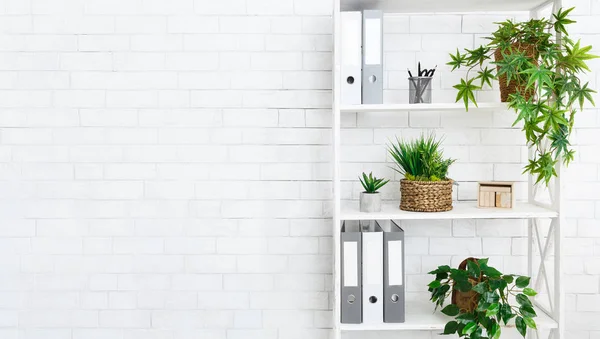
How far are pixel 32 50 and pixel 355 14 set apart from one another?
4.13ft

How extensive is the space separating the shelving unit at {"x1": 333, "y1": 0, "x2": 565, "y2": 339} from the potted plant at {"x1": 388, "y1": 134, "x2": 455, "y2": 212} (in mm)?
43

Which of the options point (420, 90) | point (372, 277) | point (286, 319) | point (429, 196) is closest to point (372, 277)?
point (372, 277)

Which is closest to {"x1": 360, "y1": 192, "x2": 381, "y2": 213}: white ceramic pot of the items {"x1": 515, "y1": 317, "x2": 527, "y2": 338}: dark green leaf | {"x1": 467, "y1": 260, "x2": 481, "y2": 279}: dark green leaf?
{"x1": 467, "y1": 260, "x2": 481, "y2": 279}: dark green leaf

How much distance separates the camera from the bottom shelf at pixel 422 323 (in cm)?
176

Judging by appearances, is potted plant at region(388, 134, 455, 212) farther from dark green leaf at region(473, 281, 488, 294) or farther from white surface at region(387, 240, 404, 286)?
dark green leaf at region(473, 281, 488, 294)

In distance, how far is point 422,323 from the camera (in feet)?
5.89

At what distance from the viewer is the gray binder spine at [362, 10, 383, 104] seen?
5.80 feet

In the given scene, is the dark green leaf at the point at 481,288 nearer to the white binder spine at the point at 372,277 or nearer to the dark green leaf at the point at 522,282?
the dark green leaf at the point at 522,282

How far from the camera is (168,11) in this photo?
2.04 m

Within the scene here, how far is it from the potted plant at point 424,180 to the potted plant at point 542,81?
224 millimetres

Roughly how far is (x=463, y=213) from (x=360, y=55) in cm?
63

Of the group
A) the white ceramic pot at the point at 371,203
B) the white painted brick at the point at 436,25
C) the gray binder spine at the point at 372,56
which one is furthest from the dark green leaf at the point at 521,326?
the white painted brick at the point at 436,25

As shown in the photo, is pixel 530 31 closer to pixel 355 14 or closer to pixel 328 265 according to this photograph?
pixel 355 14

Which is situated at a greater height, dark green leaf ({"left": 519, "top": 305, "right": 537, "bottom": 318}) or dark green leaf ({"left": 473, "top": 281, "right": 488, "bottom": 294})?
dark green leaf ({"left": 473, "top": 281, "right": 488, "bottom": 294})
